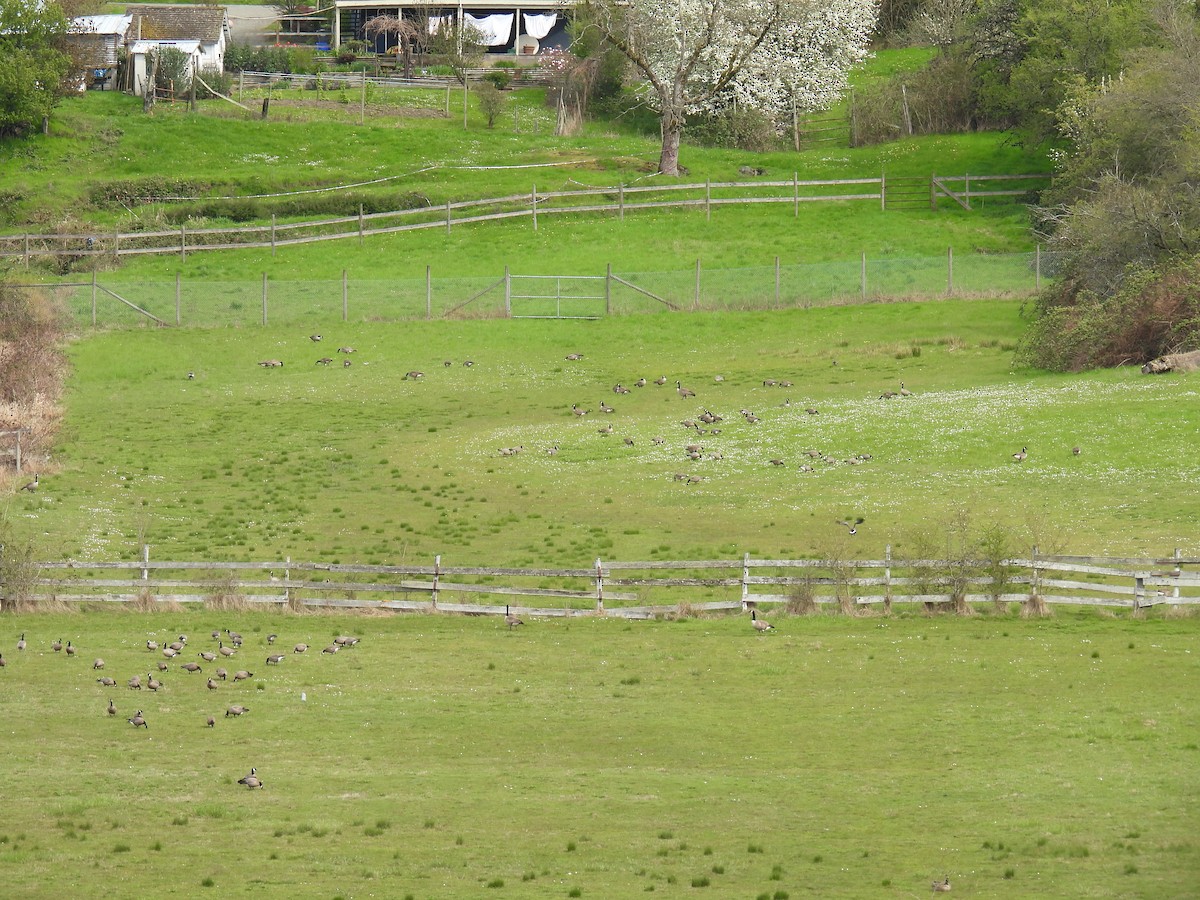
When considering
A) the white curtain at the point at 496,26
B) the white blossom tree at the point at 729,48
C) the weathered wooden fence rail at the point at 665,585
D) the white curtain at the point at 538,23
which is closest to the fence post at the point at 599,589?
the weathered wooden fence rail at the point at 665,585

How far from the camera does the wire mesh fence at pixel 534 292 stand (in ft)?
216

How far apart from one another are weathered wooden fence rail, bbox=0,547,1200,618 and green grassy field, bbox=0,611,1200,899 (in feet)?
2.34

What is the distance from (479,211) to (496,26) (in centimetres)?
3451

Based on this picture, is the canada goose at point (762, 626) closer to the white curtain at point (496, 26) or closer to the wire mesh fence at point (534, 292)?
the wire mesh fence at point (534, 292)

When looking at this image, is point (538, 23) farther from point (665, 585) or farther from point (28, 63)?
point (665, 585)

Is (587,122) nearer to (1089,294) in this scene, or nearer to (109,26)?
(109,26)

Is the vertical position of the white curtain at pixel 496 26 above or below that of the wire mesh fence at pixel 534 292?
above

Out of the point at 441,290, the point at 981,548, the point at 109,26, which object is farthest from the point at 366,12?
the point at 981,548

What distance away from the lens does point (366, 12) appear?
112 m

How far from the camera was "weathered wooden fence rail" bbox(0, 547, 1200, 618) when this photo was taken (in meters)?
33.8

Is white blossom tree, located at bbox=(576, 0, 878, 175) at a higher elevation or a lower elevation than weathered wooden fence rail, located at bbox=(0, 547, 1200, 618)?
higher

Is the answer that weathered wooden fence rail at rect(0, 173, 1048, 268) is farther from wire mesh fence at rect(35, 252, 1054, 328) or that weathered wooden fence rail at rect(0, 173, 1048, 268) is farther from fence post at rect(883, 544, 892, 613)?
fence post at rect(883, 544, 892, 613)

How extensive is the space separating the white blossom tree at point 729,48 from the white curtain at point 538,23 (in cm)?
1041

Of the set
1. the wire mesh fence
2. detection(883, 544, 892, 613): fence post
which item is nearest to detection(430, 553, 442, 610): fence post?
detection(883, 544, 892, 613): fence post
